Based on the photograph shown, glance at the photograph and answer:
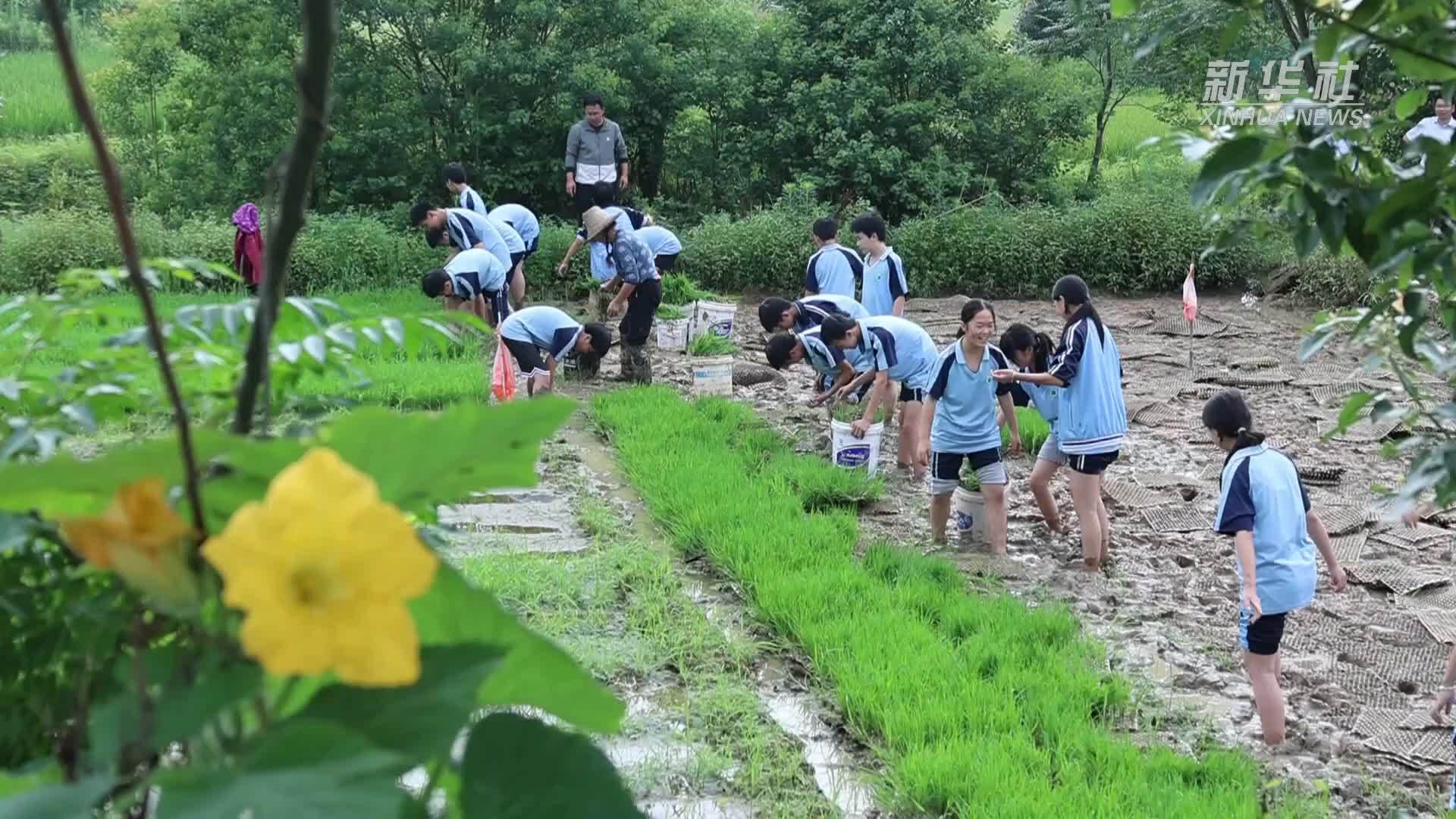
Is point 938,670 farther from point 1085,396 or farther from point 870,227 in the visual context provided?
point 870,227

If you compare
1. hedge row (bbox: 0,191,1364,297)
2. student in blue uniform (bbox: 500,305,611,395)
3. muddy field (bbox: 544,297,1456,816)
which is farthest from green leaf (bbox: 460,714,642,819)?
hedge row (bbox: 0,191,1364,297)

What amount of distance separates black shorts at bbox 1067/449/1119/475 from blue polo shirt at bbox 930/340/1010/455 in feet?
1.39

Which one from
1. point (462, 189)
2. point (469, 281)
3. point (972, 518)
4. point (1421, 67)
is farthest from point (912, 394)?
point (1421, 67)

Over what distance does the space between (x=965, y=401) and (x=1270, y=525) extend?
6.51 feet

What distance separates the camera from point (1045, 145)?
1587 cm

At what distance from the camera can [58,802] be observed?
1.79 ft

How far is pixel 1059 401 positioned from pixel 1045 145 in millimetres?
10770

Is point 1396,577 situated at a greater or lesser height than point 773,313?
lesser

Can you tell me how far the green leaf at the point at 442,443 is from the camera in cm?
66

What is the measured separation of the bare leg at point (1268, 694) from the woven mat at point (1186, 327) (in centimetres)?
757

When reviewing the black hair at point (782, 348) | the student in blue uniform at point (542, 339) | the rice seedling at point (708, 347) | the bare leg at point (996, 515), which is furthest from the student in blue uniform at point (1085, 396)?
the rice seedling at point (708, 347)

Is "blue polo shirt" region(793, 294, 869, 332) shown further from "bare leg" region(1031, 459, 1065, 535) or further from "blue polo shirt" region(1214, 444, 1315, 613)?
"blue polo shirt" region(1214, 444, 1315, 613)

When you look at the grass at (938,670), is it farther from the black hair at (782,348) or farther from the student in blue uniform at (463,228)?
the student in blue uniform at (463,228)

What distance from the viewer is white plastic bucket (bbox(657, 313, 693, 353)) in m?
10.6
